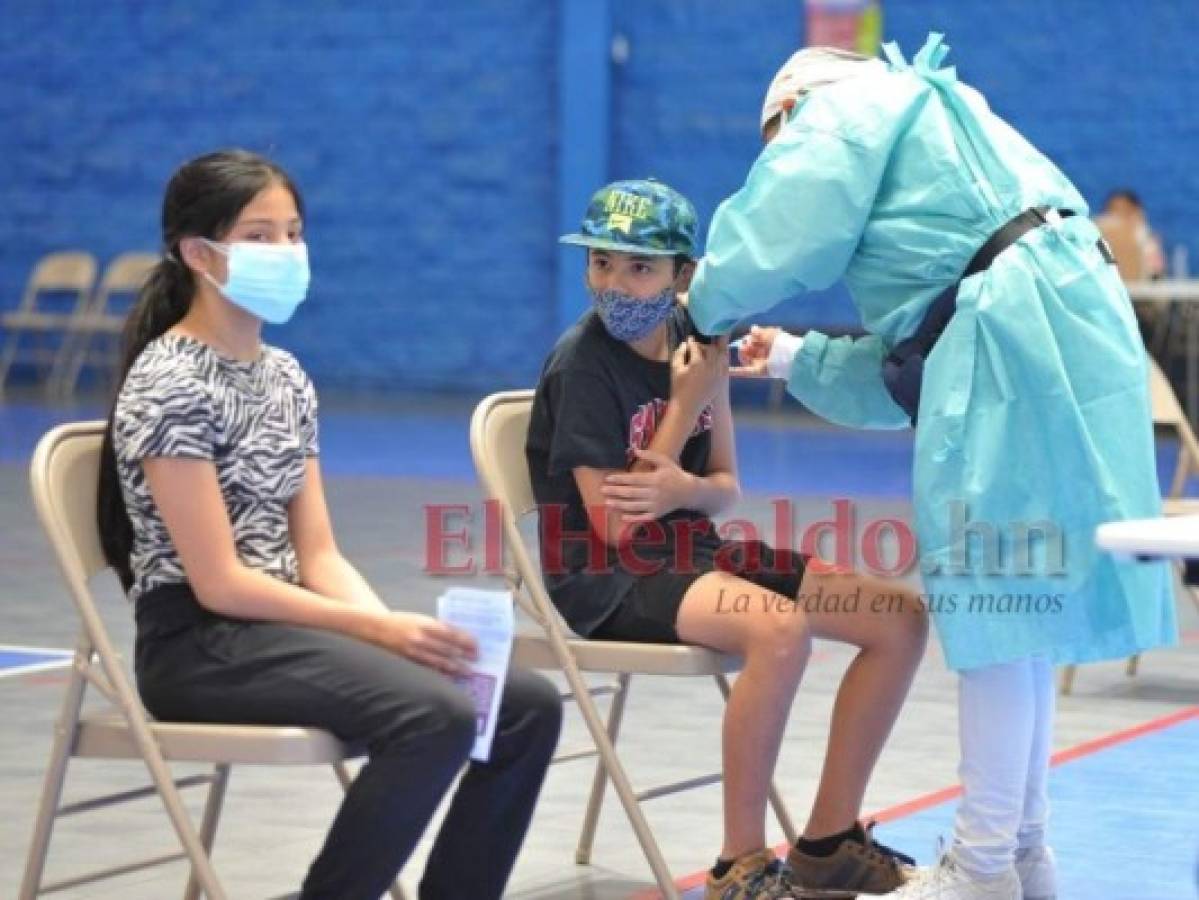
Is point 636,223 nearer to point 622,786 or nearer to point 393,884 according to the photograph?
point 622,786

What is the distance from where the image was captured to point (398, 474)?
35.0ft

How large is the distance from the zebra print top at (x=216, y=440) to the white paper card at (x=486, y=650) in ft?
1.09

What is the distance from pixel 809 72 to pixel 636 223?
0.39 metres

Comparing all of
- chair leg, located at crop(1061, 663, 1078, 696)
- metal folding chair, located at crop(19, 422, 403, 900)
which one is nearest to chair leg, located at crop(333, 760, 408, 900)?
metal folding chair, located at crop(19, 422, 403, 900)

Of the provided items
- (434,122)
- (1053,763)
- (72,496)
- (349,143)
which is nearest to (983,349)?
(72,496)

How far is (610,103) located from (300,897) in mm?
11740

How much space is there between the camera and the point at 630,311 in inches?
157

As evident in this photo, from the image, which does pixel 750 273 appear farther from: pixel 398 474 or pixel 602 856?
pixel 398 474

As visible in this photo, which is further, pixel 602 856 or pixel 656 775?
pixel 656 775

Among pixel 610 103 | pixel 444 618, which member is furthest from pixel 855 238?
pixel 610 103

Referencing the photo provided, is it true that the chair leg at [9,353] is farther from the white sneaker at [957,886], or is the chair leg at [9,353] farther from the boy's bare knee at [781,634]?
the white sneaker at [957,886]

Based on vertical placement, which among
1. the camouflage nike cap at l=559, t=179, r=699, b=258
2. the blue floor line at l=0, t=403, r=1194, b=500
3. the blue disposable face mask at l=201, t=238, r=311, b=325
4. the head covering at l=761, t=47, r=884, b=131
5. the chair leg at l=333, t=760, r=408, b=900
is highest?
the head covering at l=761, t=47, r=884, b=131

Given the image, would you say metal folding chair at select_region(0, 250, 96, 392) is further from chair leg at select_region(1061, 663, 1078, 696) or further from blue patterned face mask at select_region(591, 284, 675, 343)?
blue patterned face mask at select_region(591, 284, 675, 343)

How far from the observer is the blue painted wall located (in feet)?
44.3
